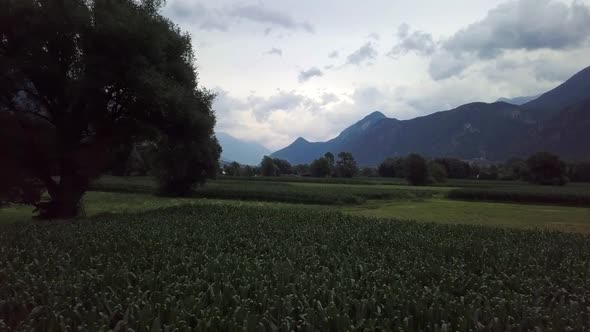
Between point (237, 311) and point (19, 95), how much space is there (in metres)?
19.3

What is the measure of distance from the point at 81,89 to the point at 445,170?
78668 millimetres

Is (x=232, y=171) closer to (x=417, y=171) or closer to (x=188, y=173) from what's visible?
(x=417, y=171)

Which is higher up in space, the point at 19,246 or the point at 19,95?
the point at 19,95

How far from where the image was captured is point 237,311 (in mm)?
5223

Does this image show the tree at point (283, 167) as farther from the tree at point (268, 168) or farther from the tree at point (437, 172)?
the tree at point (437, 172)

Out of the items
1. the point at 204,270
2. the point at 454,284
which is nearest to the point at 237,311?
the point at 204,270

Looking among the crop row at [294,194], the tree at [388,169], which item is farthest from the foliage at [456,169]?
the crop row at [294,194]

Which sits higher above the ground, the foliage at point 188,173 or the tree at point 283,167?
the tree at point 283,167

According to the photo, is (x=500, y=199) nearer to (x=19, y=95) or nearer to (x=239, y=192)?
(x=239, y=192)

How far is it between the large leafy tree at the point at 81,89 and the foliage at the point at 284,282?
815cm

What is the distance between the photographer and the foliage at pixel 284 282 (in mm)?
5215

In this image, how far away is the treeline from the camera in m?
68.2

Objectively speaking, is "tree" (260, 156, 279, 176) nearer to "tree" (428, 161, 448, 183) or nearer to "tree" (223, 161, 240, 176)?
"tree" (223, 161, 240, 176)

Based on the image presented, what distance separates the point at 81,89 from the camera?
57.1ft
